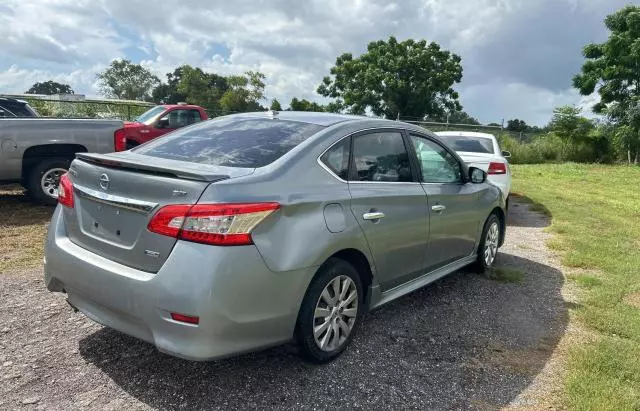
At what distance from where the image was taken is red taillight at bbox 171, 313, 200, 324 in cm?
262

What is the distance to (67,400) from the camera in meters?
2.88

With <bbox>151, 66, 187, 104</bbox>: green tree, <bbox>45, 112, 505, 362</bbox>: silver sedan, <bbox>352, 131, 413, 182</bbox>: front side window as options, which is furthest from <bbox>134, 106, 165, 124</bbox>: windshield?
<bbox>151, 66, 187, 104</bbox>: green tree

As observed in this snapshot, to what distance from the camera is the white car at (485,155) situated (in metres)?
8.32

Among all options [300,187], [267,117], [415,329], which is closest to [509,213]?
[415,329]

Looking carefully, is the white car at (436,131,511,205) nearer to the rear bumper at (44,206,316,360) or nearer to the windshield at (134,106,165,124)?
the rear bumper at (44,206,316,360)

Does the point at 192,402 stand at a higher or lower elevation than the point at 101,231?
lower

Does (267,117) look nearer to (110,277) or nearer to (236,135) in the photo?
(236,135)

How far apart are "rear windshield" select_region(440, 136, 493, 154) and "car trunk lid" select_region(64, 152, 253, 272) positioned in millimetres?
7032

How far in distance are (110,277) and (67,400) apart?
0.74 metres

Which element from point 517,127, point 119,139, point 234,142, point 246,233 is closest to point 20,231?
point 119,139

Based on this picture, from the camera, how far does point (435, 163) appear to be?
15.3 feet

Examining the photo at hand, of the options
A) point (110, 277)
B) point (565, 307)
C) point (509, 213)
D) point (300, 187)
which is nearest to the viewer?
point (110, 277)

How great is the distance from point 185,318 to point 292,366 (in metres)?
1.02

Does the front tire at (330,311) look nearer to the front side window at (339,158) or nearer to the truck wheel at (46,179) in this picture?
the front side window at (339,158)
